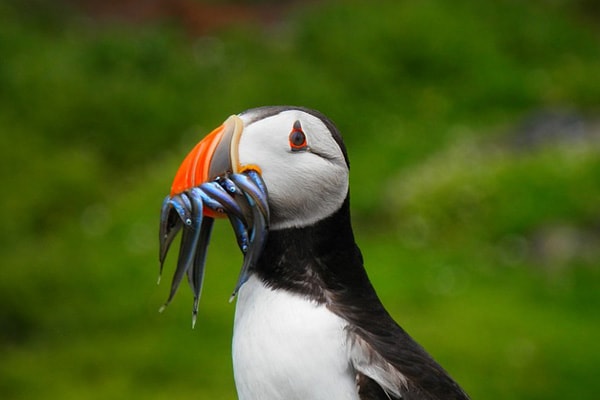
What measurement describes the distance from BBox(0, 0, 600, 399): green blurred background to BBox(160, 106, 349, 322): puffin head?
4786 mm

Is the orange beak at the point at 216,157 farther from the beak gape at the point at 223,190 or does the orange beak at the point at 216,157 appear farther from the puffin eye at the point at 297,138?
the puffin eye at the point at 297,138

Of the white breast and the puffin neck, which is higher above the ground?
the puffin neck

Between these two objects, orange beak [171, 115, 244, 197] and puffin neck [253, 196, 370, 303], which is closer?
orange beak [171, 115, 244, 197]

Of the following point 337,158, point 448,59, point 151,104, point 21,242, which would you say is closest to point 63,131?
point 151,104

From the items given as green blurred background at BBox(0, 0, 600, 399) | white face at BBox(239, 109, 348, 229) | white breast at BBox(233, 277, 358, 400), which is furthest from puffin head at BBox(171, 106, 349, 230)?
green blurred background at BBox(0, 0, 600, 399)

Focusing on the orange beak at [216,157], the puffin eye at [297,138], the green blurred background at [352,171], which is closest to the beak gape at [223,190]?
the orange beak at [216,157]

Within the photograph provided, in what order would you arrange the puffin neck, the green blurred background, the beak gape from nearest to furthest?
the beak gape, the puffin neck, the green blurred background

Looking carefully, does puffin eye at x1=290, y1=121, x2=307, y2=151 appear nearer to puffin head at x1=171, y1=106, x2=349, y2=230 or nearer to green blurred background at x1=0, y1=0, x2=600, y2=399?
puffin head at x1=171, y1=106, x2=349, y2=230

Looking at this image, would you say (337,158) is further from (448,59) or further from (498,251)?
(448,59)

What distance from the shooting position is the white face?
2.89m

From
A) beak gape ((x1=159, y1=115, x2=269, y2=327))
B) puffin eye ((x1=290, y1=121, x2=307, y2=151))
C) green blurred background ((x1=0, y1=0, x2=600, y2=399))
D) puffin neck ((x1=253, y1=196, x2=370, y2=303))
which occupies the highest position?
puffin eye ((x1=290, y1=121, x2=307, y2=151))

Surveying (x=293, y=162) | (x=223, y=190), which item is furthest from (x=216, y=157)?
(x=293, y=162)

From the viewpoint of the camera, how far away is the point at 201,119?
13.8m

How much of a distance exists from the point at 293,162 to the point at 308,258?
27cm
